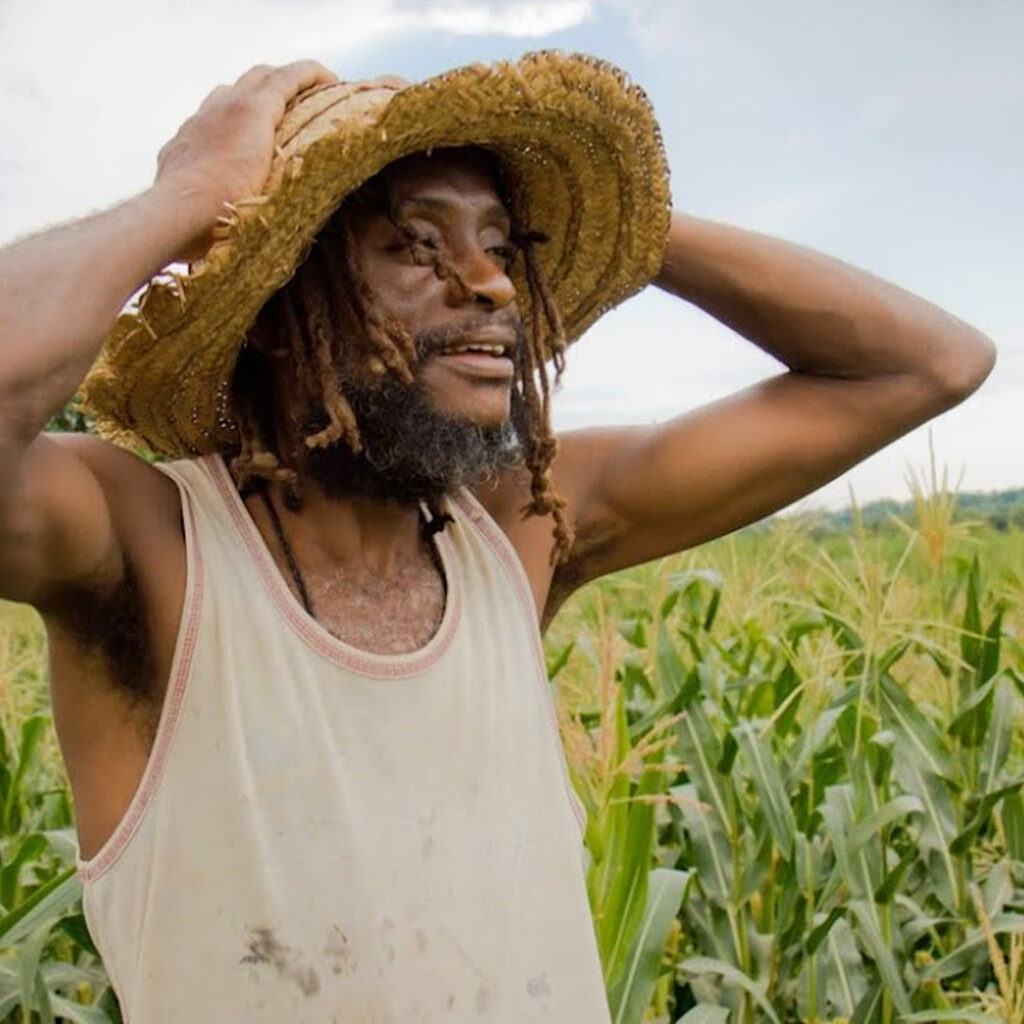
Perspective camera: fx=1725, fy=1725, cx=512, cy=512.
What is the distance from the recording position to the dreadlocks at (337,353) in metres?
2.16

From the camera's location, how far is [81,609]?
6.53ft

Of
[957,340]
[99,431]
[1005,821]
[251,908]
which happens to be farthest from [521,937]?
[1005,821]

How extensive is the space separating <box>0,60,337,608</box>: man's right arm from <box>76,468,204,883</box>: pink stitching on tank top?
9cm

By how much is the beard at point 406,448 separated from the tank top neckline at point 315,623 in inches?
5.1

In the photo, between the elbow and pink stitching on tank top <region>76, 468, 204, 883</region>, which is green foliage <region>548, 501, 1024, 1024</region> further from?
pink stitching on tank top <region>76, 468, 204, 883</region>

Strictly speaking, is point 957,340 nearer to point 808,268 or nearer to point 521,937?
point 808,268

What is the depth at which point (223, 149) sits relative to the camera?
2111 mm

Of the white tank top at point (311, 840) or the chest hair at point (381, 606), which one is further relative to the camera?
the chest hair at point (381, 606)

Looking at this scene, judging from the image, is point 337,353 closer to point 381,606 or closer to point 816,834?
point 381,606

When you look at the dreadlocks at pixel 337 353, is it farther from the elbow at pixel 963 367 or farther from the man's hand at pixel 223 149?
the elbow at pixel 963 367

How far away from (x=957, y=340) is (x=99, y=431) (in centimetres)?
129

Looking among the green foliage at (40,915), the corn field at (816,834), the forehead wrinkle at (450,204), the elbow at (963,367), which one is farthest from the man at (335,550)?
the green foliage at (40,915)

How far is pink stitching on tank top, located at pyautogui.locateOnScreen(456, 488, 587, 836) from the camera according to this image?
232 centimetres

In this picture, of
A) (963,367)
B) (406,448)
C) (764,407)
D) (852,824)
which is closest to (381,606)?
(406,448)
